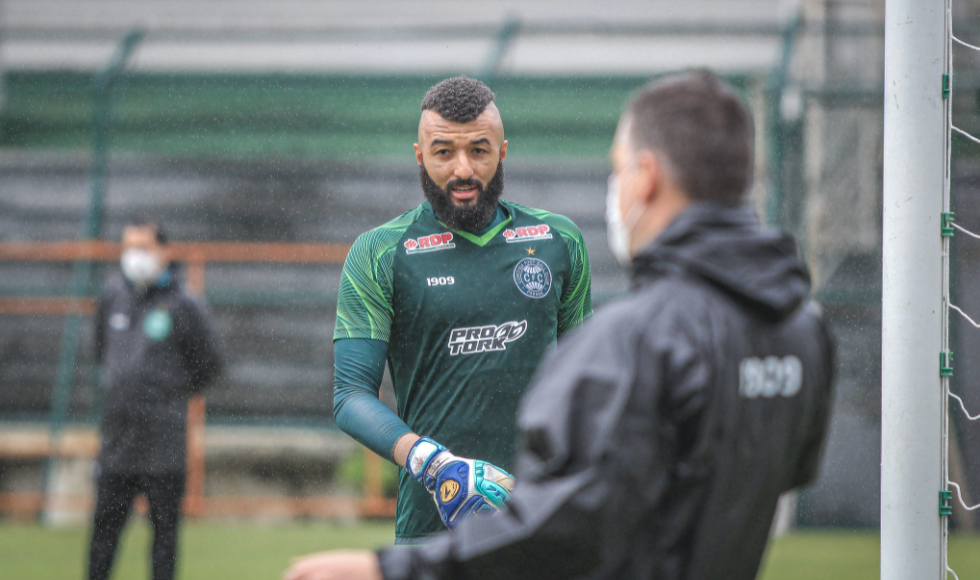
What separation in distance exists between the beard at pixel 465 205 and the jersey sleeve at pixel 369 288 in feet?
0.41

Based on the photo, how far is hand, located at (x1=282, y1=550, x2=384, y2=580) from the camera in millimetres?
1426

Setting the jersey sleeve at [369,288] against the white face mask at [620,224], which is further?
the jersey sleeve at [369,288]

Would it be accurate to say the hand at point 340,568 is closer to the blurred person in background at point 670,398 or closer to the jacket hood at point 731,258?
the blurred person in background at point 670,398

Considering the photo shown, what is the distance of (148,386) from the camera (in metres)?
5.43

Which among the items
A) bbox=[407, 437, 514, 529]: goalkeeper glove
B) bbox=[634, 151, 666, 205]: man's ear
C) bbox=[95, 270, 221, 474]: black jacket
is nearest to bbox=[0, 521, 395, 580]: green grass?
bbox=[95, 270, 221, 474]: black jacket

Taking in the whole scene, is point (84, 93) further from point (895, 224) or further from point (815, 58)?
point (895, 224)

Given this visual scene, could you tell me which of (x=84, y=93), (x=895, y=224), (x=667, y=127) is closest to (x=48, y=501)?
(x=84, y=93)

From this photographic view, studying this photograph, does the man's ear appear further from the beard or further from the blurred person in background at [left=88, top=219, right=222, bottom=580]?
the blurred person in background at [left=88, top=219, right=222, bottom=580]

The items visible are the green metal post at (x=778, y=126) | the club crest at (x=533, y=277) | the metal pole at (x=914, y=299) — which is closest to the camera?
the club crest at (x=533, y=277)

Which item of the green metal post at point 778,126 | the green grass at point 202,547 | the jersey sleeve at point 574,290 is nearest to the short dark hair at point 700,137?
the jersey sleeve at point 574,290

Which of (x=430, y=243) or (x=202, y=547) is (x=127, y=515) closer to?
(x=202, y=547)

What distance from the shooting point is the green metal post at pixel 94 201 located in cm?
843

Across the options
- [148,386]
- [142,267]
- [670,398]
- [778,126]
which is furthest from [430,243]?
[778,126]

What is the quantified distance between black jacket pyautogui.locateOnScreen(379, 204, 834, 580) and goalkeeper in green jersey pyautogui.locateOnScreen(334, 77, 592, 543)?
55.4 inches
